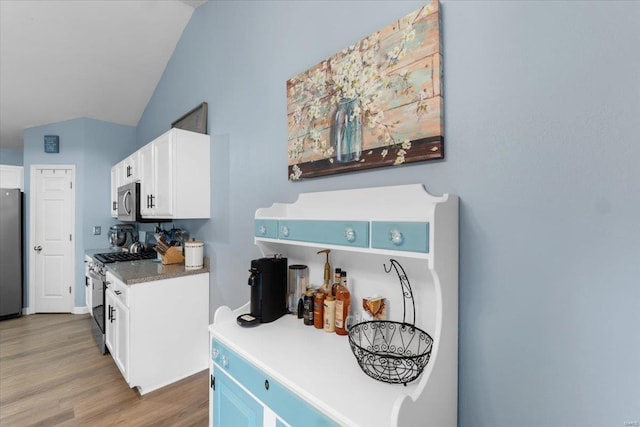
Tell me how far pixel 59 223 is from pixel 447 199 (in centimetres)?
536

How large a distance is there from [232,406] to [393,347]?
0.79m

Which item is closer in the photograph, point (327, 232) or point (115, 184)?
point (327, 232)

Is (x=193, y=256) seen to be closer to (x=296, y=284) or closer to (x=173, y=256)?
(x=173, y=256)

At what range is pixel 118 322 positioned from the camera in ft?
7.68

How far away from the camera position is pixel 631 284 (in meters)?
0.77

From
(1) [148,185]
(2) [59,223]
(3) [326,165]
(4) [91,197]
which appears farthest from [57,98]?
(3) [326,165]

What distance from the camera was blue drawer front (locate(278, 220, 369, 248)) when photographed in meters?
1.14

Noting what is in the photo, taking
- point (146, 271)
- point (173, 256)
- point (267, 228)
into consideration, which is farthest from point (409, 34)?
point (173, 256)

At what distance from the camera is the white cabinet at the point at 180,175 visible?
7.76 feet

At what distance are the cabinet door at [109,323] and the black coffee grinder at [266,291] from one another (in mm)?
1706

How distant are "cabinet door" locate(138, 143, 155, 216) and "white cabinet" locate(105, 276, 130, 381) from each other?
27.4 inches

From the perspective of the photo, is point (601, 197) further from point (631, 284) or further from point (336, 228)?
point (336, 228)

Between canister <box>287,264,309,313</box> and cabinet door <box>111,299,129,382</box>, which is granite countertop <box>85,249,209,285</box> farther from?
canister <box>287,264,309,313</box>

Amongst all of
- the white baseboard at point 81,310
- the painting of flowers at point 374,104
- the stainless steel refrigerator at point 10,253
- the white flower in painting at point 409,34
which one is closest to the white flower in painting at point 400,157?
the painting of flowers at point 374,104
